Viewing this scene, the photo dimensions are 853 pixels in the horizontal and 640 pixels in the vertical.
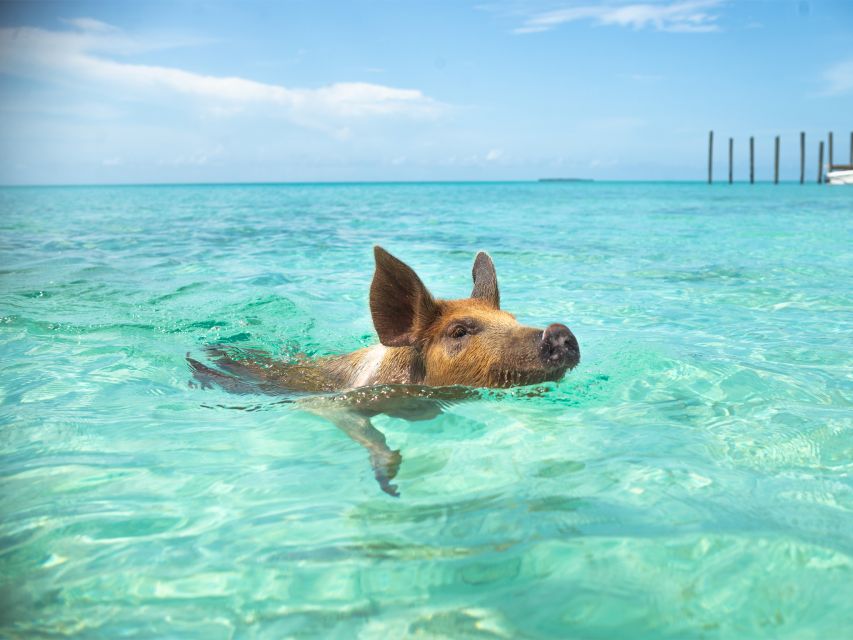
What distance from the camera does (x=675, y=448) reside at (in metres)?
4.19

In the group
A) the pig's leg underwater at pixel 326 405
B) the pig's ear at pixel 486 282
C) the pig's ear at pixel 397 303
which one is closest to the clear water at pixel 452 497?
the pig's leg underwater at pixel 326 405

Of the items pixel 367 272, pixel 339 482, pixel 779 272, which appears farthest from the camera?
pixel 367 272

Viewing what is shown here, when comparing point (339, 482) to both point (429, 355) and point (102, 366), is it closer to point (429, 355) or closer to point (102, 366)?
point (429, 355)

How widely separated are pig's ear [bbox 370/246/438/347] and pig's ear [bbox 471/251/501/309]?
574 mm

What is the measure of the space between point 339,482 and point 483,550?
3.53ft

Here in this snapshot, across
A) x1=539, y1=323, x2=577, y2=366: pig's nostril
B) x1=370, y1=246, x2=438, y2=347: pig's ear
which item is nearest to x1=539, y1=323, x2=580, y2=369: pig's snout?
x1=539, y1=323, x2=577, y2=366: pig's nostril

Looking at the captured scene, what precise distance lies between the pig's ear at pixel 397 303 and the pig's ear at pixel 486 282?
574 millimetres

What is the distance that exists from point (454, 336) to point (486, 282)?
0.79m

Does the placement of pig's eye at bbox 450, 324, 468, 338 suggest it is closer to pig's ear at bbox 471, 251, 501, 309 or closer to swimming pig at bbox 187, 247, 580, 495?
swimming pig at bbox 187, 247, 580, 495

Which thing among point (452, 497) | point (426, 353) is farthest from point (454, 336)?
point (452, 497)

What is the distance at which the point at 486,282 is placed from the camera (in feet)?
18.6

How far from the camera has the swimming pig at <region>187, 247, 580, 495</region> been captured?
4.62 m

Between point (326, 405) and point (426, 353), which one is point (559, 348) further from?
point (326, 405)

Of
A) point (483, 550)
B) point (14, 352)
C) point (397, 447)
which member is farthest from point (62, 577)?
Result: point (14, 352)
